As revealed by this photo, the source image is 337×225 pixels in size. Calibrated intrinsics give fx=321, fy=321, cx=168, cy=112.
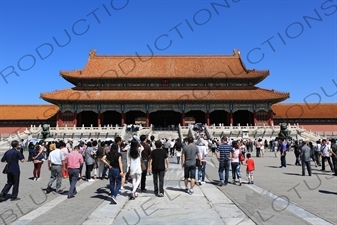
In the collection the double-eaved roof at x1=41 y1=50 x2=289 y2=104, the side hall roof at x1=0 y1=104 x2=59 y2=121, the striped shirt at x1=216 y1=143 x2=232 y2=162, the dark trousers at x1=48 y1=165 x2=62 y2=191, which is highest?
the double-eaved roof at x1=41 y1=50 x2=289 y2=104

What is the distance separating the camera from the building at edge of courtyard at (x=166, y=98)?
4069 cm

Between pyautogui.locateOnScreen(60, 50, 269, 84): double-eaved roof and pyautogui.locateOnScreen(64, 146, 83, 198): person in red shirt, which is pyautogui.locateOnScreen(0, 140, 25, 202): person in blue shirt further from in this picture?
pyautogui.locateOnScreen(60, 50, 269, 84): double-eaved roof

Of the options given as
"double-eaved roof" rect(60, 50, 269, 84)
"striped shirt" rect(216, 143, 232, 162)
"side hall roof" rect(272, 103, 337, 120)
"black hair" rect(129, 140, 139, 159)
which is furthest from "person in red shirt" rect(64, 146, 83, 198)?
"side hall roof" rect(272, 103, 337, 120)

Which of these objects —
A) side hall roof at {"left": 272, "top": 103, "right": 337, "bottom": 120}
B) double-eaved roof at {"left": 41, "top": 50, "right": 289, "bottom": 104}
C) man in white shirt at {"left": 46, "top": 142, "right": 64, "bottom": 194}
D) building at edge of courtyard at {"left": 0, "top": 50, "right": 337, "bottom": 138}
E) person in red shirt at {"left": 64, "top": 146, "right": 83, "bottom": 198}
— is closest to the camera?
person in red shirt at {"left": 64, "top": 146, "right": 83, "bottom": 198}

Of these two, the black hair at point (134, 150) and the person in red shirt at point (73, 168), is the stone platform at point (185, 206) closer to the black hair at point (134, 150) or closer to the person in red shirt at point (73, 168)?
the person in red shirt at point (73, 168)

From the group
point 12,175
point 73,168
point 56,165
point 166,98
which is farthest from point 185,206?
point 166,98

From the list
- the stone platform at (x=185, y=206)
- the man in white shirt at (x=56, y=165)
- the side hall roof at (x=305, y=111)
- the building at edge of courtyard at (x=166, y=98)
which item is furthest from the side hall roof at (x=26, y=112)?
the man in white shirt at (x=56, y=165)

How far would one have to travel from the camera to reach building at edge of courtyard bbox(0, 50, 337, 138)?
40688mm

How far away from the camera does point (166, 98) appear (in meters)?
40.5

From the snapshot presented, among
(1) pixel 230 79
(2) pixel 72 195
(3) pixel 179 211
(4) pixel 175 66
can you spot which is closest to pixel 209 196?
(3) pixel 179 211

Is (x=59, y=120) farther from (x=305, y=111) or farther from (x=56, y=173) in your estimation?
(x=56, y=173)

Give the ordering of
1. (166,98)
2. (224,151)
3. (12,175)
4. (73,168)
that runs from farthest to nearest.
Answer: (166,98), (224,151), (73,168), (12,175)

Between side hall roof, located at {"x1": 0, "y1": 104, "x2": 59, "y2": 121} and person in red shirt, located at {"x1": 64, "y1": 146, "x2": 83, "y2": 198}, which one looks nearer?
person in red shirt, located at {"x1": 64, "y1": 146, "x2": 83, "y2": 198}

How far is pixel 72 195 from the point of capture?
8805mm
